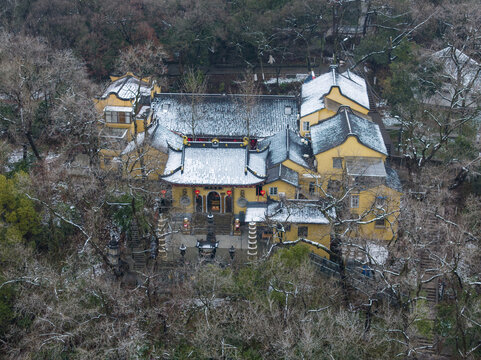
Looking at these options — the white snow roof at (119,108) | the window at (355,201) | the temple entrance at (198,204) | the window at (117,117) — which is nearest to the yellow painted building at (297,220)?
the window at (355,201)

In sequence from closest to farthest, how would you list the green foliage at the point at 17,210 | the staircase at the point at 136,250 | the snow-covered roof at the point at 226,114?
the green foliage at the point at 17,210 → the staircase at the point at 136,250 → the snow-covered roof at the point at 226,114

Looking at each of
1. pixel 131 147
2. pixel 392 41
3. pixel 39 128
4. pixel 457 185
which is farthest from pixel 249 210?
pixel 392 41

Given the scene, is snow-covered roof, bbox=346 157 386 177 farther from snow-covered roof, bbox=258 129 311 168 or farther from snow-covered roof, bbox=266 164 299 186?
snow-covered roof, bbox=266 164 299 186

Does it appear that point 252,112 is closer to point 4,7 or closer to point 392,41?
point 392,41

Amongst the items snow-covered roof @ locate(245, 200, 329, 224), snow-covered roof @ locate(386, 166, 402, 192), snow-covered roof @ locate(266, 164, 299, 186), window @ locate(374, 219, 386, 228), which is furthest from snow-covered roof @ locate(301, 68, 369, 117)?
window @ locate(374, 219, 386, 228)

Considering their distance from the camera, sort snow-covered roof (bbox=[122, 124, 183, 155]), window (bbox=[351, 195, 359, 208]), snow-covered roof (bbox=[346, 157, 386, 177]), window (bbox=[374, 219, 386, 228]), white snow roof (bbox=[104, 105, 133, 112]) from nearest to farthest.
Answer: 1. snow-covered roof (bbox=[346, 157, 386, 177])
2. window (bbox=[374, 219, 386, 228])
3. window (bbox=[351, 195, 359, 208])
4. snow-covered roof (bbox=[122, 124, 183, 155])
5. white snow roof (bbox=[104, 105, 133, 112])

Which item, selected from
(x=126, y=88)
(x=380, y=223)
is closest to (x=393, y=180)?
(x=380, y=223)

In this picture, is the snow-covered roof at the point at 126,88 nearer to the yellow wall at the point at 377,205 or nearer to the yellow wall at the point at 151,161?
the yellow wall at the point at 151,161

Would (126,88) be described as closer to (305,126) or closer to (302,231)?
(305,126)
